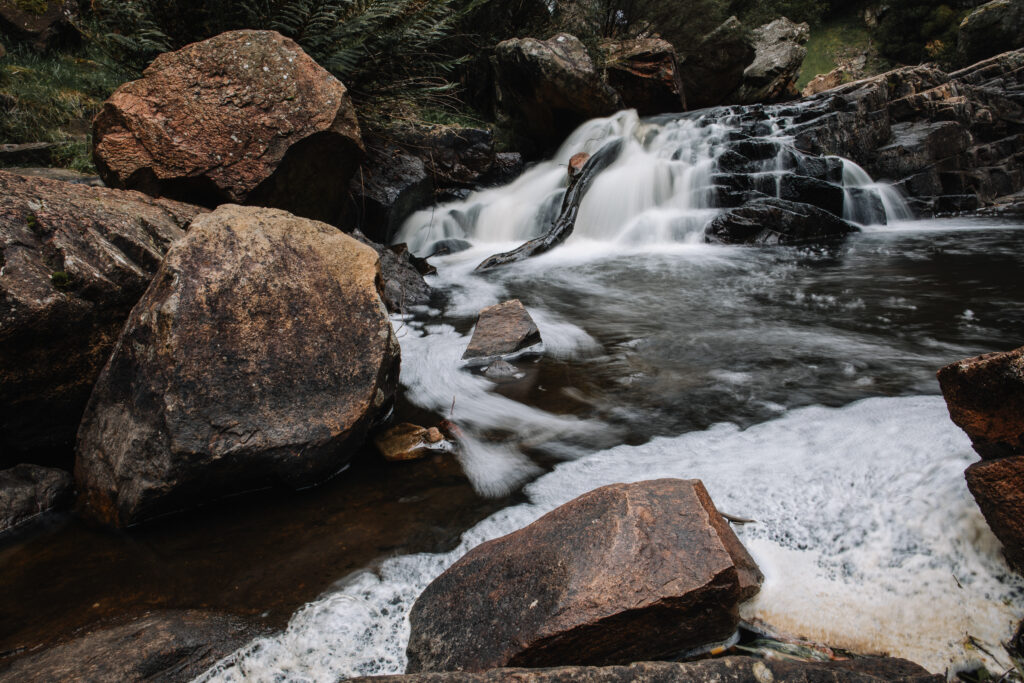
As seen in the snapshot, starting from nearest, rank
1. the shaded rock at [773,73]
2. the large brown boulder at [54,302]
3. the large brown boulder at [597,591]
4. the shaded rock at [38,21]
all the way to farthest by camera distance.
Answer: the large brown boulder at [597,591] < the large brown boulder at [54,302] < the shaded rock at [38,21] < the shaded rock at [773,73]

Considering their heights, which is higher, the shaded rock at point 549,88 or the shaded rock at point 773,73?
the shaded rock at point 773,73

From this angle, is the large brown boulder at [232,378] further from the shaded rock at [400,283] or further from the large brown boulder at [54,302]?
the shaded rock at [400,283]

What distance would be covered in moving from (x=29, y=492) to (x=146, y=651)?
1.26 metres

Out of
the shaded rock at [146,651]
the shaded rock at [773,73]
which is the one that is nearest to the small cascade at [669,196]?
the shaded rock at [773,73]

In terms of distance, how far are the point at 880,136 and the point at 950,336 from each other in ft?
24.2

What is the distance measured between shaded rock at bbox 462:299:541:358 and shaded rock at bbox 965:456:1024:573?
9.31ft

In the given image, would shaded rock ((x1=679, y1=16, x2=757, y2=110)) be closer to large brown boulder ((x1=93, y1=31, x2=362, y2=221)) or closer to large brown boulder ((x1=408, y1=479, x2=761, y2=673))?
large brown boulder ((x1=93, y1=31, x2=362, y2=221))

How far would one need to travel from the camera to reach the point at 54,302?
2389 millimetres

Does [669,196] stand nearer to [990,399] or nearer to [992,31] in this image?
[990,399]

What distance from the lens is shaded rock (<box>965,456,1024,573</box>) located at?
1480mm

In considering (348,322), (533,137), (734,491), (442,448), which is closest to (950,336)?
(734,491)

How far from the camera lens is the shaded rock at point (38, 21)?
9828 millimetres

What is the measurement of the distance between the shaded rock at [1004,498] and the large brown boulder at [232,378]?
229 centimetres

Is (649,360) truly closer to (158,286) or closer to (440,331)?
(440,331)
